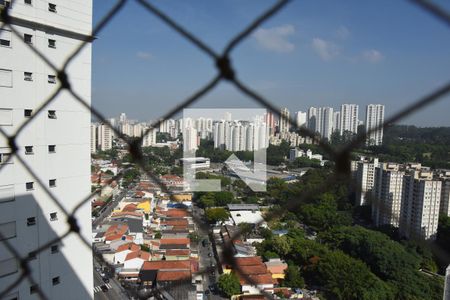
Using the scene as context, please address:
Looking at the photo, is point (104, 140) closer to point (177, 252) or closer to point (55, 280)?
point (177, 252)

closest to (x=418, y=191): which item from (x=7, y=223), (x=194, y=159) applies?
(x=7, y=223)

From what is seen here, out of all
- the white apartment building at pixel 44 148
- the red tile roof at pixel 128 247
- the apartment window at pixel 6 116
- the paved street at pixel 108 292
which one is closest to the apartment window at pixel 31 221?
the white apartment building at pixel 44 148

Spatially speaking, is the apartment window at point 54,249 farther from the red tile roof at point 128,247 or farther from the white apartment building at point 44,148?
the red tile roof at point 128,247

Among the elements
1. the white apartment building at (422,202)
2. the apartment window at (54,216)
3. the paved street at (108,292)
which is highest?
the apartment window at (54,216)

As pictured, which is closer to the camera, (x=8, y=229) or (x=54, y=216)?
(x=8, y=229)

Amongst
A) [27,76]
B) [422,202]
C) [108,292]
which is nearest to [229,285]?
[108,292]

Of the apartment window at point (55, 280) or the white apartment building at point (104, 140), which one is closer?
the apartment window at point (55, 280)

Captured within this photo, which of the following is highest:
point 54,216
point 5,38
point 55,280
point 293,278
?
point 5,38
